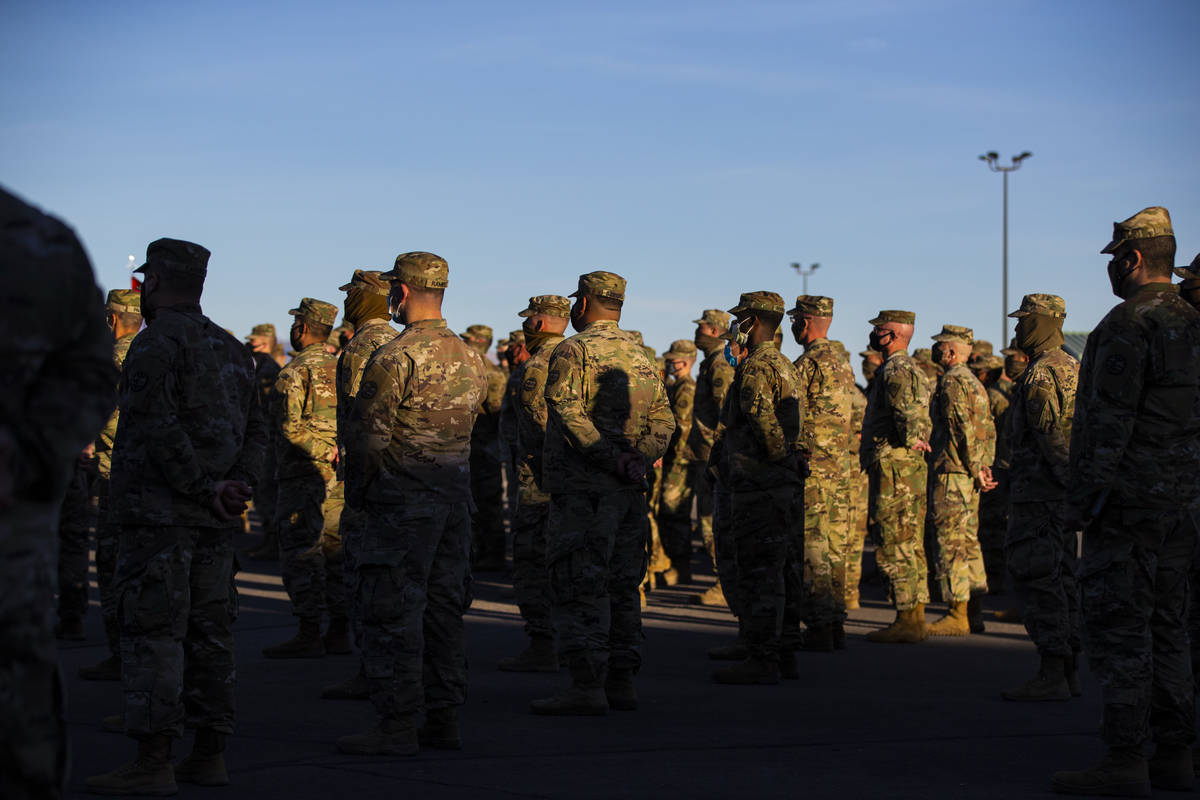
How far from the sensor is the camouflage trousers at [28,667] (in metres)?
2.68

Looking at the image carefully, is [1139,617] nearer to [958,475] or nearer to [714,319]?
[958,475]

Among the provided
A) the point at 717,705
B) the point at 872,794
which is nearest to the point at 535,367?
the point at 717,705

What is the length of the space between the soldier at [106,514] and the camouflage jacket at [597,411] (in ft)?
8.33

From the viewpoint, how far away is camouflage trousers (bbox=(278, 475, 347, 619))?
8891 millimetres

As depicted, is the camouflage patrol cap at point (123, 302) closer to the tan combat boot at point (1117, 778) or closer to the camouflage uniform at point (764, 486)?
the camouflage uniform at point (764, 486)

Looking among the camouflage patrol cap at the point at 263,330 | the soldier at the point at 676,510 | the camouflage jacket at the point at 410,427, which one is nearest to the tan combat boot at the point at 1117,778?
the camouflage jacket at the point at 410,427

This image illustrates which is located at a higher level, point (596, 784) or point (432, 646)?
point (432, 646)

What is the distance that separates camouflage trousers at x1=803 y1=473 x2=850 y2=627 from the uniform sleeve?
9.56 ft

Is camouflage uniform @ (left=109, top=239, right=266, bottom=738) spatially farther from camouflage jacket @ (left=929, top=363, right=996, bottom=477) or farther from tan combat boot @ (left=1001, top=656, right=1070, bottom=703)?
camouflage jacket @ (left=929, top=363, right=996, bottom=477)

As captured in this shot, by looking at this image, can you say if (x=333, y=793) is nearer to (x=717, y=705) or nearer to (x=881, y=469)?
(x=717, y=705)

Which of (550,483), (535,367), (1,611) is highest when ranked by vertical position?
(535,367)

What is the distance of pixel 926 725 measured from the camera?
6859mm

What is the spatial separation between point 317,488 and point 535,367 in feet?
6.06

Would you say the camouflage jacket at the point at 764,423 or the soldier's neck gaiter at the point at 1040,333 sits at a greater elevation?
the soldier's neck gaiter at the point at 1040,333
